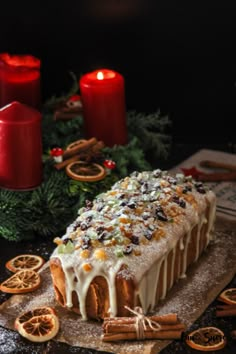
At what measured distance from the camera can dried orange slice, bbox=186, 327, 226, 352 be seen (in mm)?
1830

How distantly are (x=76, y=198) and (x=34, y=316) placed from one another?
551mm

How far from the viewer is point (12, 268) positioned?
2176 millimetres

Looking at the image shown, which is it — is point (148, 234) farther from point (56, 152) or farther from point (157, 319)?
point (56, 152)

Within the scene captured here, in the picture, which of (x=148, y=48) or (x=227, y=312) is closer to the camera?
(x=227, y=312)

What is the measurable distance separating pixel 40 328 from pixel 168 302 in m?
0.35

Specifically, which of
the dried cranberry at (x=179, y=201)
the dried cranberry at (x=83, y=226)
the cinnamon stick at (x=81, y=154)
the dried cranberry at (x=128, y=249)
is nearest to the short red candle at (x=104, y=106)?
the cinnamon stick at (x=81, y=154)

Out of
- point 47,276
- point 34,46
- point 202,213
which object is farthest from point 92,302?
point 34,46

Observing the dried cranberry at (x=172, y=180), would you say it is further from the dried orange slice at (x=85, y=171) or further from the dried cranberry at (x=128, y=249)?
the dried cranberry at (x=128, y=249)

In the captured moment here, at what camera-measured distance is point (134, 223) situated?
79.5 inches

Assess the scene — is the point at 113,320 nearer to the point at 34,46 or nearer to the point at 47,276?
the point at 47,276

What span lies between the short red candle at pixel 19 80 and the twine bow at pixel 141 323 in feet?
3.24

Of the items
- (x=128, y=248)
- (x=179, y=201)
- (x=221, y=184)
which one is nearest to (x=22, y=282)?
(x=128, y=248)

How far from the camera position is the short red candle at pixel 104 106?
2617 millimetres

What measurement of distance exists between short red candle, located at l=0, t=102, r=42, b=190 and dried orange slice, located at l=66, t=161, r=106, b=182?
0.11m
